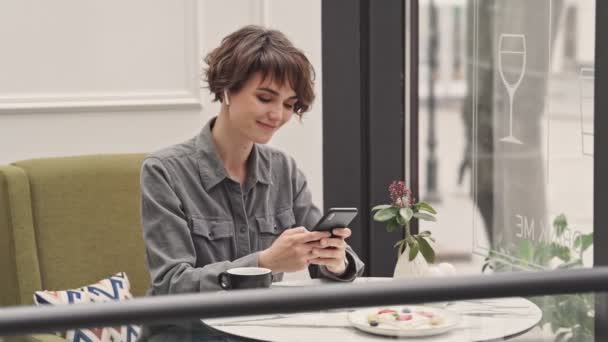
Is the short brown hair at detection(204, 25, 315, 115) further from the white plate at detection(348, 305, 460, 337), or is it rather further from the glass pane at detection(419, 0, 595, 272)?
the white plate at detection(348, 305, 460, 337)

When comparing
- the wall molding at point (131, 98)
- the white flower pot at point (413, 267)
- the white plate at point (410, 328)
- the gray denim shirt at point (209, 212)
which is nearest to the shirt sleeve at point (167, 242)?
the gray denim shirt at point (209, 212)

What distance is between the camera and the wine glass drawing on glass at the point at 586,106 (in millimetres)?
2729

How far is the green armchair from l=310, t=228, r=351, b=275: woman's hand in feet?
2.71

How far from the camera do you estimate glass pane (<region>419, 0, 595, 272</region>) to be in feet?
9.24

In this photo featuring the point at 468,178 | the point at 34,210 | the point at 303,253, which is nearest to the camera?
the point at 303,253

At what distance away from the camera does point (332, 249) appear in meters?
2.39

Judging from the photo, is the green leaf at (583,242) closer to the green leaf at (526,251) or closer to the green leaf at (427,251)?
the green leaf at (526,251)

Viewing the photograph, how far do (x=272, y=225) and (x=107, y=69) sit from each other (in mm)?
1059

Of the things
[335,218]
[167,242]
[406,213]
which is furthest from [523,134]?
[167,242]

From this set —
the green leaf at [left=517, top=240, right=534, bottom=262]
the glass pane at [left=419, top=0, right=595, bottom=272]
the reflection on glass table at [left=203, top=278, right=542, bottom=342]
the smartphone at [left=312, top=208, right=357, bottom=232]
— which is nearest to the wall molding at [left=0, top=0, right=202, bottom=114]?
the glass pane at [left=419, top=0, right=595, bottom=272]

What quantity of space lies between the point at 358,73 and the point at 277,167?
1076 millimetres

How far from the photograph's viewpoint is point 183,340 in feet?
3.81

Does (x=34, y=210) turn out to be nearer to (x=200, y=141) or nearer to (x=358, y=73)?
(x=200, y=141)

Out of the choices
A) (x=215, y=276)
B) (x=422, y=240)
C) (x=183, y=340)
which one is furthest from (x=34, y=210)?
(x=183, y=340)
